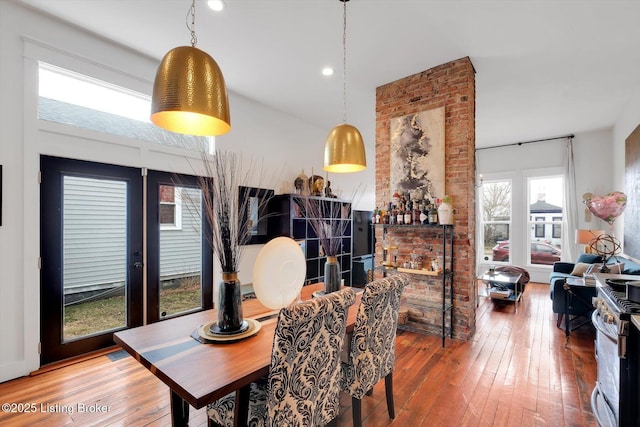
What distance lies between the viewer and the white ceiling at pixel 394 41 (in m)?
2.56

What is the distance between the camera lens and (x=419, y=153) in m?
3.67

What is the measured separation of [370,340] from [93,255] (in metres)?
2.96

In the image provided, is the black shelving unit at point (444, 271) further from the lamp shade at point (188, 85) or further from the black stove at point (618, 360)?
the lamp shade at point (188, 85)

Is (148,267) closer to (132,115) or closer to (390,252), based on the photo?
(132,115)

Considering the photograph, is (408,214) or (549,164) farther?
(549,164)

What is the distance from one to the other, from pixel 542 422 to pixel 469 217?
1966 millimetres

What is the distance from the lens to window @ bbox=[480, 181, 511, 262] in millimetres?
6977

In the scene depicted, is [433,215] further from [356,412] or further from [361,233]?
[361,233]

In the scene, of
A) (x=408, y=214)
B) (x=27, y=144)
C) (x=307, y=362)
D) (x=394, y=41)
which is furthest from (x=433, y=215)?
(x=27, y=144)

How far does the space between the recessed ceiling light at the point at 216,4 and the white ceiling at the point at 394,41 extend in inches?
2.0

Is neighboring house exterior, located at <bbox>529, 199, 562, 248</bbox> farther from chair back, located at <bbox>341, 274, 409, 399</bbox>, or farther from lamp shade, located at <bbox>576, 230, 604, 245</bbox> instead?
chair back, located at <bbox>341, 274, 409, 399</bbox>

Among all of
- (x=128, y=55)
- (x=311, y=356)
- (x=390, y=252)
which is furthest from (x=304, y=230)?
(x=311, y=356)

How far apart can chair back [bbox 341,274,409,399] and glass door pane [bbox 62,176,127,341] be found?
2.72 m

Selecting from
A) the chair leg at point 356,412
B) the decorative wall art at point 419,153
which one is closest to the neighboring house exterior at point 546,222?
the decorative wall art at point 419,153
